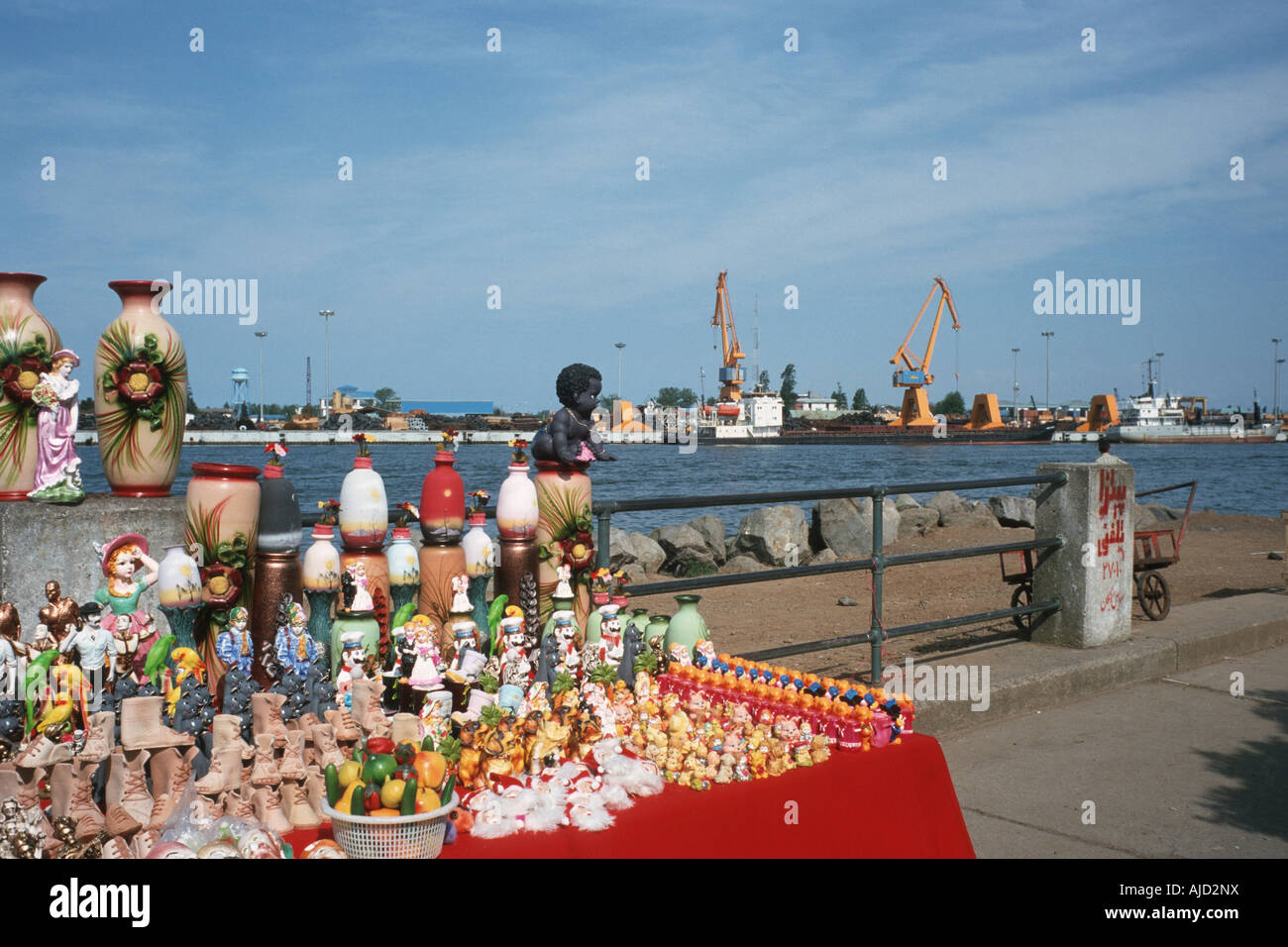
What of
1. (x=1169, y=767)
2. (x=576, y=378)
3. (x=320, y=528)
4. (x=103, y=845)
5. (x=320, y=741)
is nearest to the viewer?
(x=103, y=845)

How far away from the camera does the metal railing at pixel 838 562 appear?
4.55m

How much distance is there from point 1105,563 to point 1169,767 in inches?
74.3

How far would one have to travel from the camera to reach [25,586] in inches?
153

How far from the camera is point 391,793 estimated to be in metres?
2.15

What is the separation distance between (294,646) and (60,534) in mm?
1665

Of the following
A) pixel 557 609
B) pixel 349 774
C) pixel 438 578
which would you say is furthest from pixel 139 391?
pixel 349 774

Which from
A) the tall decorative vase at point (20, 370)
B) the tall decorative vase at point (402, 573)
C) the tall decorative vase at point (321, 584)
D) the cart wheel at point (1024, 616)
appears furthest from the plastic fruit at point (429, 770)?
the cart wheel at point (1024, 616)

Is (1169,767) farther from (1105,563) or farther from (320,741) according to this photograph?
(320,741)

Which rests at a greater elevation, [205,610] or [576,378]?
[576,378]

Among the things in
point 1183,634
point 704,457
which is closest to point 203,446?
point 704,457

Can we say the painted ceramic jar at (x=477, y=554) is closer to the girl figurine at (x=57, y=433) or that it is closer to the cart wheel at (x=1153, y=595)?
the girl figurine at (x=57, y=433)

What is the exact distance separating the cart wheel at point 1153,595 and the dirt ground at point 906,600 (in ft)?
0.49

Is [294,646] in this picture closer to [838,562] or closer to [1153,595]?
[838,562]
